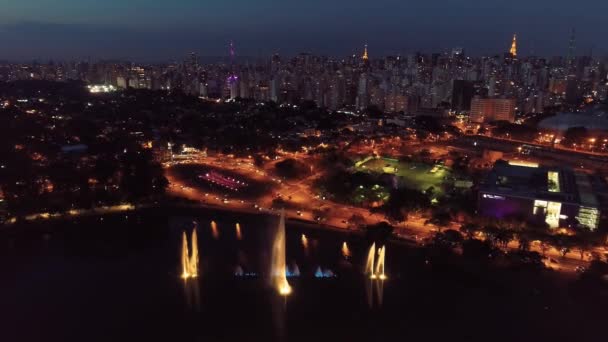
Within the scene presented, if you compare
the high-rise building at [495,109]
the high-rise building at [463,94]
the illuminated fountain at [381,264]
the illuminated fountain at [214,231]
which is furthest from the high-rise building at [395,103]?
the illuminated fountain at [381,264]

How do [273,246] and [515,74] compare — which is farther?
[515,74]

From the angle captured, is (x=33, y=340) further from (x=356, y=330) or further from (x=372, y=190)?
(x=372, y=190)

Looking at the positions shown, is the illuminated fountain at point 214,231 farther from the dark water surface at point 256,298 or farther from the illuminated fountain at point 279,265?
the illuminated fountain at point 279,265

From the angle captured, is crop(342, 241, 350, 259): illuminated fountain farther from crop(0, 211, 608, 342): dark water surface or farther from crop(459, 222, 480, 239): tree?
crop(459, 222, 480, 239): tree

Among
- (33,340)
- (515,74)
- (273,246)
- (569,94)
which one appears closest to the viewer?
(33,340)

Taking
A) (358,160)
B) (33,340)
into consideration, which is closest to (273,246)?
(33,340)

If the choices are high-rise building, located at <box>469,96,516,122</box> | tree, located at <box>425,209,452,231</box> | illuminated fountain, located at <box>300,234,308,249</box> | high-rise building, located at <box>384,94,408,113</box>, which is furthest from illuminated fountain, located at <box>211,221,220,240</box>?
high-rise building, located at <box>384,94,408,113</box>

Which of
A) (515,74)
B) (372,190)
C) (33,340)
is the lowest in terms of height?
(33,340)
